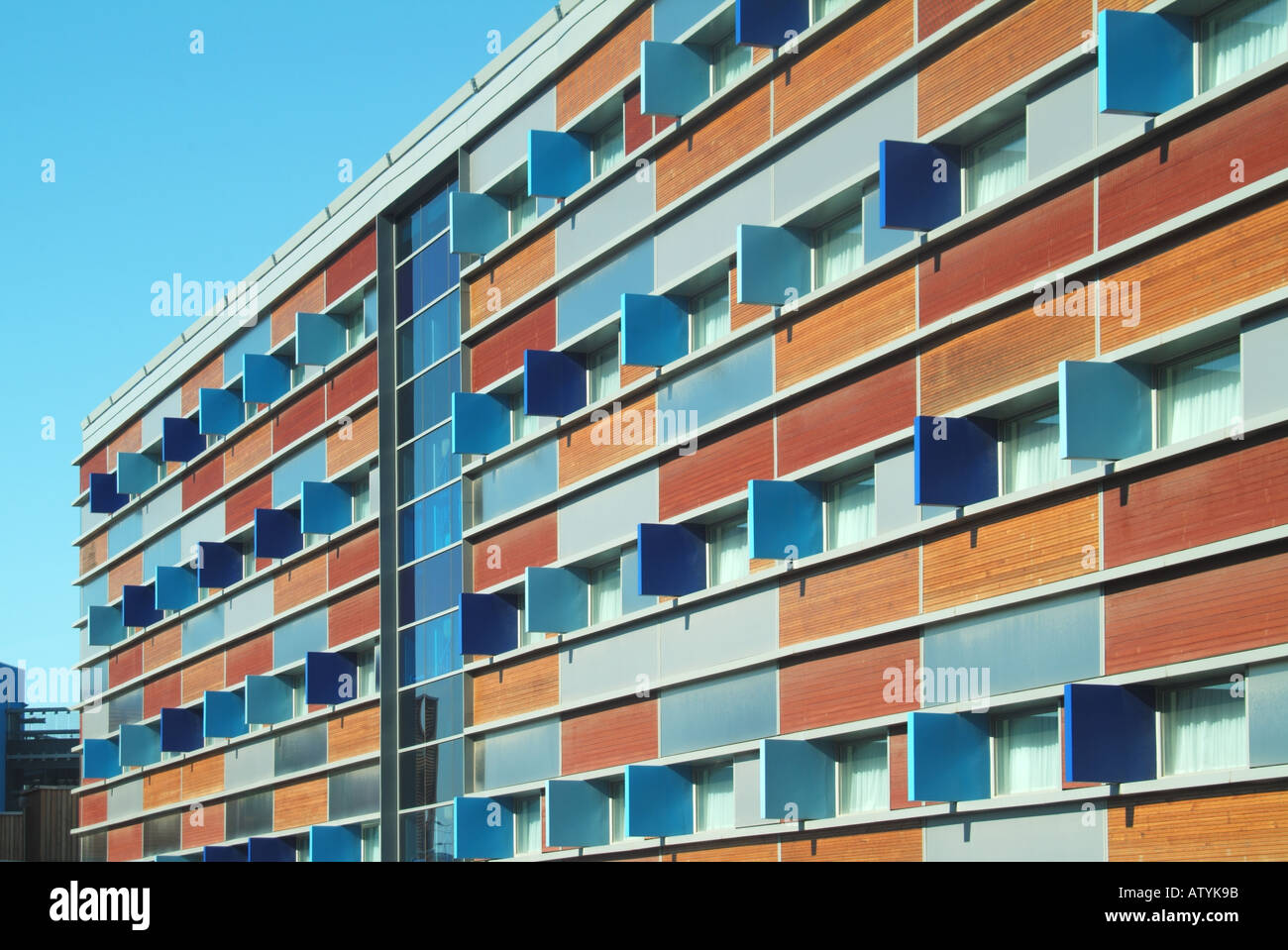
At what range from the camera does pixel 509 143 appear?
41000 millimetres

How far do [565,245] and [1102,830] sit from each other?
760 inches

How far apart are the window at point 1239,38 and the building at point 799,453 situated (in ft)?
0.18

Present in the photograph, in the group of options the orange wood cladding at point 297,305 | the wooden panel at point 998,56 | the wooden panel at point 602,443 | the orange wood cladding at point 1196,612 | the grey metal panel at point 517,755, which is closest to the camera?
the orange wood cladding at point 1196,612

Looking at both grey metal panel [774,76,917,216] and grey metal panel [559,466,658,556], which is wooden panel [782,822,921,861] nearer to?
grey metal panel [559,466,658,556]

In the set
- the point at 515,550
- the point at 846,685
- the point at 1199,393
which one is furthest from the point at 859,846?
the point at 515,550

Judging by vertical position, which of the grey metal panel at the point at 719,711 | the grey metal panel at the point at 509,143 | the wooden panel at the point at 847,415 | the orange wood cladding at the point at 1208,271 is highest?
the grey metal panel at the point at 509,143

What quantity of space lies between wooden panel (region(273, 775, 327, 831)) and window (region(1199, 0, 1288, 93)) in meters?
33.0

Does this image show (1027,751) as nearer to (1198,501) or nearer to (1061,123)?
(1198,501)

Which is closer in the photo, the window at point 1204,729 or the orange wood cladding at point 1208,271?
the orange wood cladding at point 1208,271

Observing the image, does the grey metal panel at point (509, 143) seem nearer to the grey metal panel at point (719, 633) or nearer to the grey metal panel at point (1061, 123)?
the grey metal panel at point (719, 633)

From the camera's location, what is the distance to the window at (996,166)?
25672 mm

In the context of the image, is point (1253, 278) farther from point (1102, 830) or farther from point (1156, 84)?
point (1102, 830)

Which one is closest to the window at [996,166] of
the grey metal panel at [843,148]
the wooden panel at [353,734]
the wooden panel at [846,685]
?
the grey metal panel at [843,148]
